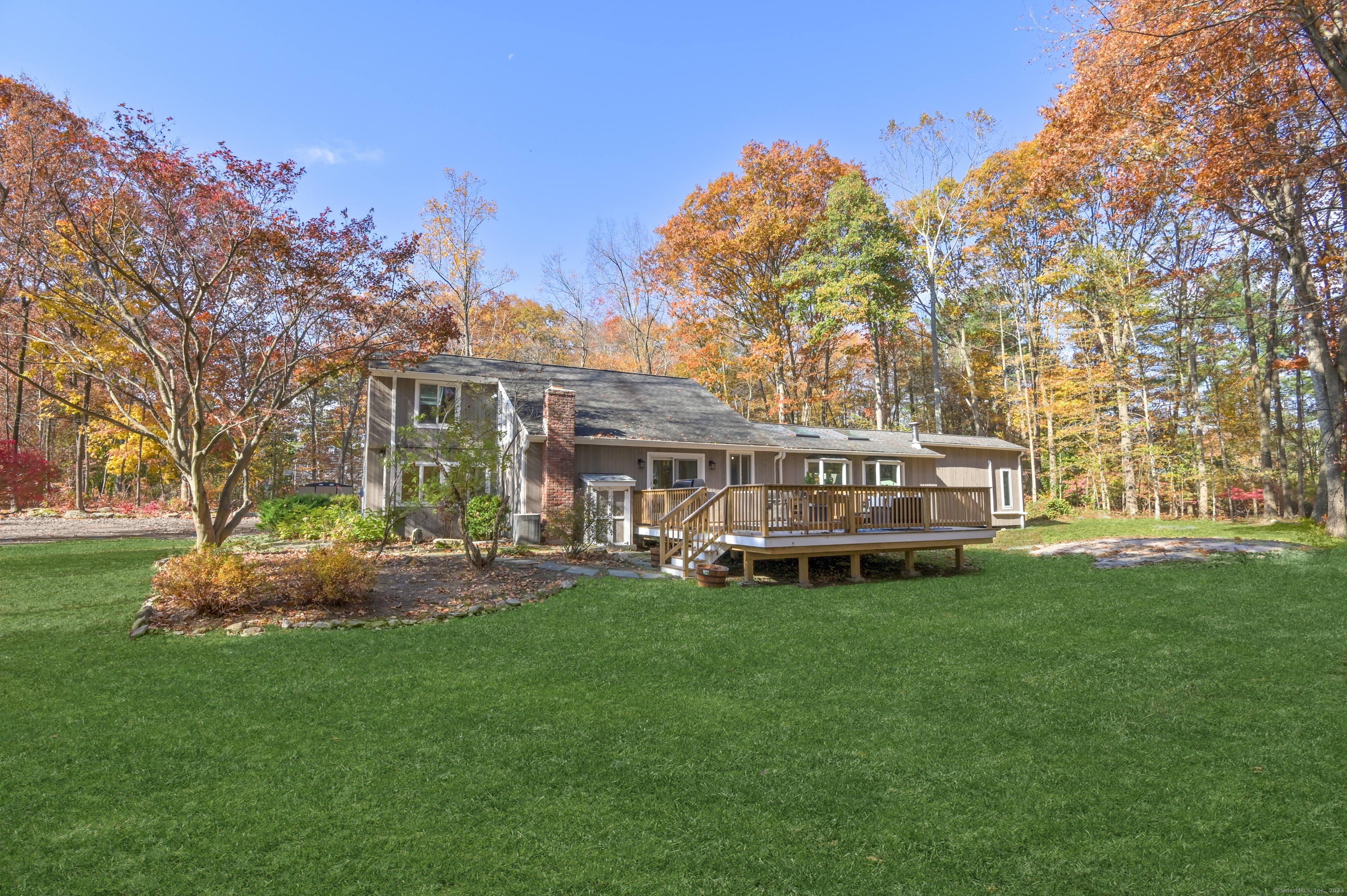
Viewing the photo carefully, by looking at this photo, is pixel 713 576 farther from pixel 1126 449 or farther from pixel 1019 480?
pixel 1126 449

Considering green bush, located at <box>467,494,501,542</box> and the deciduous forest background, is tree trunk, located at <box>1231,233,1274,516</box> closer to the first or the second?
the deciduous forest background

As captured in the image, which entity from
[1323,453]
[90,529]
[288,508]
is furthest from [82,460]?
[1323,453]

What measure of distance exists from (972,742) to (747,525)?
20.6ft

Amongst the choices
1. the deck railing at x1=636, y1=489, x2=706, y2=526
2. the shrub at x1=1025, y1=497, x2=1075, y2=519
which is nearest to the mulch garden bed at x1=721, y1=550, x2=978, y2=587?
the deck railing at x1=636, y1=489, x2=706, y2=526

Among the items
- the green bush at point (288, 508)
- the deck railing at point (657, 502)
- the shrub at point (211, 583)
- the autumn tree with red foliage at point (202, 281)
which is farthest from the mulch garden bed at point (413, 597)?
the green bush at point (288, 508)

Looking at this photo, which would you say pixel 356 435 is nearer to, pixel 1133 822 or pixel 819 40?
pixel 819 40

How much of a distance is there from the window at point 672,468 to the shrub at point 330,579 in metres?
8.72

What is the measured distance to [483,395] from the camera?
47.5 feet

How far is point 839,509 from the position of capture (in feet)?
34.9

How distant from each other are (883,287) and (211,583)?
23246 mm

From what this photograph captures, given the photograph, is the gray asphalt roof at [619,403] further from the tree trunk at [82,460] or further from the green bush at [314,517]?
the tree trunk at [82,460]

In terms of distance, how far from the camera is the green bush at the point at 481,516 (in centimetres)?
1483

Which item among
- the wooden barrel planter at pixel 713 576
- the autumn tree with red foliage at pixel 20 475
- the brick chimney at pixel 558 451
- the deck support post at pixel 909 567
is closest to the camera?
the wooden barrel planter at pixel 713 576

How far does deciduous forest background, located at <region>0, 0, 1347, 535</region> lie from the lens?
9.75 meters
